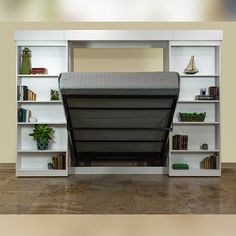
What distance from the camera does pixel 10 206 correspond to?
367 cm

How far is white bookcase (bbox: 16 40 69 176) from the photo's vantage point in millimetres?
5562

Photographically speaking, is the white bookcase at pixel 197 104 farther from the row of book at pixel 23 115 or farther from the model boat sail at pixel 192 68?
the row of book at pixel 23 115

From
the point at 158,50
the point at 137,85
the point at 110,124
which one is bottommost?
the point at 110,124

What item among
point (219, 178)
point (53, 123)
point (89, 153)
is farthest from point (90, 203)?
point (219, 178)

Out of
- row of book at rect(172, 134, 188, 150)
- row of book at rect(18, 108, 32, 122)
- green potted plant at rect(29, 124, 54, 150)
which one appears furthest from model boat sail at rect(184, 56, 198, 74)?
Answer: row of book at rect(18, 108, 32, 122)

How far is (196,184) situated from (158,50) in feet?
7.05

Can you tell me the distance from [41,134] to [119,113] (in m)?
1.60

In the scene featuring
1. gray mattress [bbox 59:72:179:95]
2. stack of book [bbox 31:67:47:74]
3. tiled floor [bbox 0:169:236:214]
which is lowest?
tiled floor [bbox 0:169:236:214]

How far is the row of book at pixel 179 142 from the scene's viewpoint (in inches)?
222

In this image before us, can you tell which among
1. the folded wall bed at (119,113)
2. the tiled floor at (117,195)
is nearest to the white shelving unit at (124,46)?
the tiled floor at (117,195)

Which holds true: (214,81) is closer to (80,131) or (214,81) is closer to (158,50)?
(158,50)

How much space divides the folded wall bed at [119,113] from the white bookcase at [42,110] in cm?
38

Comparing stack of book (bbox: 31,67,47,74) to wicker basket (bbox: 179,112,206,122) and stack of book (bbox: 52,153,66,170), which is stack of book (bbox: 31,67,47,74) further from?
wicker basket (bbox: 179,112,206,122)

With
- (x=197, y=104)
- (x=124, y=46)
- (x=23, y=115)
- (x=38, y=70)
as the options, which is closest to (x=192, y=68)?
(x=197, y=104)
